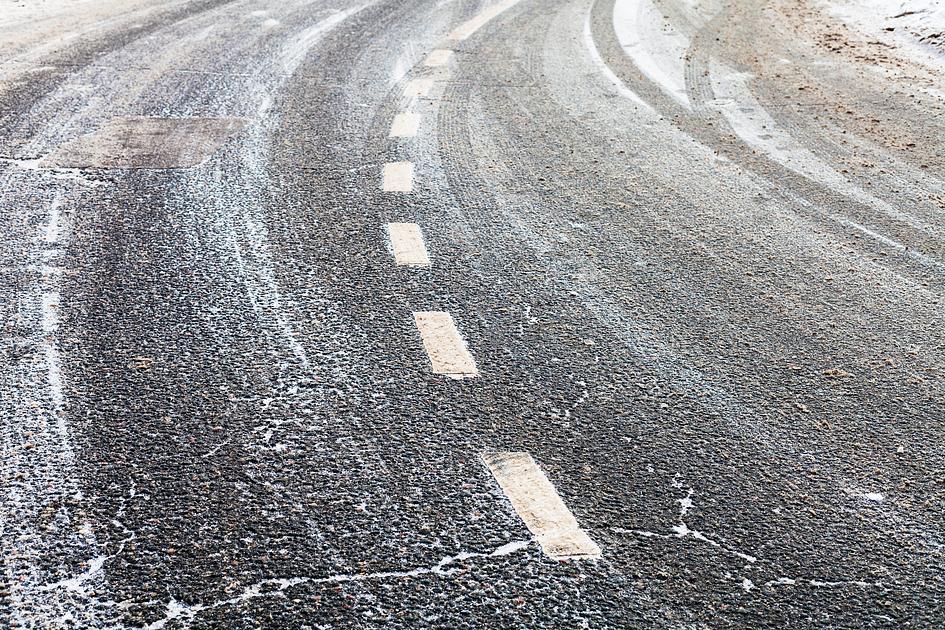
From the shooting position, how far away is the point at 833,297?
14.3ft

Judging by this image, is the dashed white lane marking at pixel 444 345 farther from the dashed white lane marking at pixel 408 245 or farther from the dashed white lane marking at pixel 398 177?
the dashed white lane marking at pixel 398 177

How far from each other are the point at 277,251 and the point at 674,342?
1.99m

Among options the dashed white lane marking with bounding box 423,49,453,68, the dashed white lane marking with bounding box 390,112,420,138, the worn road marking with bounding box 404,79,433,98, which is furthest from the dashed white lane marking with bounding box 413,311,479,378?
the dashed white lane marking with bounding box 423,49,453,68

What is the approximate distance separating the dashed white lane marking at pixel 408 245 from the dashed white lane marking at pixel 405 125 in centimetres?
177

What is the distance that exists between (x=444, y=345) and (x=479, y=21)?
7961 mm

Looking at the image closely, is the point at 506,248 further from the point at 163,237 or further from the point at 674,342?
the point at 163,237

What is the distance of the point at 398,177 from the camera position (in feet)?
18.7

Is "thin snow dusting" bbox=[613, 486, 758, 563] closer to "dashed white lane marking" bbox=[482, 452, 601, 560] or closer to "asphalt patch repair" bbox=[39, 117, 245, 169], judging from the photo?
"dashed white lane marking" bbox=[482, 452, 601, 560]

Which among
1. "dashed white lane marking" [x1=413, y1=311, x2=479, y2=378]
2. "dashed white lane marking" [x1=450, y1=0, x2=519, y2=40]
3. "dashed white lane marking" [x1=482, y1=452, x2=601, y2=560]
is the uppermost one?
"dashed white lane marking" [x1=450, y1=0, x2=519, y2=40]

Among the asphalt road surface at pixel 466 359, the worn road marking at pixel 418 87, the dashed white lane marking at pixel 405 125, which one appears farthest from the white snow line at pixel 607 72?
the dashed white lane marking at pixel 405 125

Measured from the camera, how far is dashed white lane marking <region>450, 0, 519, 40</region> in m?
10.1

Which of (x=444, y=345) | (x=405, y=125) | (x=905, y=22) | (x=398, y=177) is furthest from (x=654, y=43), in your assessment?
(x=444, y=345)

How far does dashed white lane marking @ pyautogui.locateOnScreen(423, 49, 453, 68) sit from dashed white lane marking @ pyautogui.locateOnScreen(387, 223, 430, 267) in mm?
4185

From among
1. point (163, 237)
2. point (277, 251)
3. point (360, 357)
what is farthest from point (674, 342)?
point (163, 237)
